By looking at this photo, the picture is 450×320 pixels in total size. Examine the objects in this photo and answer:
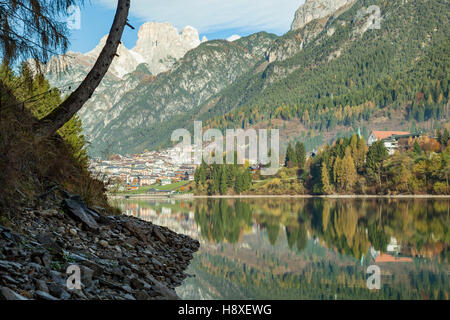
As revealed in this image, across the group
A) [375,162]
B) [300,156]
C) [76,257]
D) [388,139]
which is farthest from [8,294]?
[388,139]

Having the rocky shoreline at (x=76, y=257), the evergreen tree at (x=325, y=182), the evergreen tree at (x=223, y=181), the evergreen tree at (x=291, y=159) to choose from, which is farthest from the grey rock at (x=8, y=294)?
the evergreen tree at (x=291, y=159)

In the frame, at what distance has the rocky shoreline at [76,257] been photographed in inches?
180

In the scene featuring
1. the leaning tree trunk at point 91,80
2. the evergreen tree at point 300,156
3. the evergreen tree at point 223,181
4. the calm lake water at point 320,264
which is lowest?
the evergreen tree at point 223,181

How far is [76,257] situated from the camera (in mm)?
5801

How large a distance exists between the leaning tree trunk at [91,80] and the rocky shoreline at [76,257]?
1.26 m

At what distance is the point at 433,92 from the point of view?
150 meters

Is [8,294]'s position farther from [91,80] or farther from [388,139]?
[388,139]

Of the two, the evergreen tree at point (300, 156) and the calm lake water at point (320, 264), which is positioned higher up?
the evergreen tree at point (300, 156)

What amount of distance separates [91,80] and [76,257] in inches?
111

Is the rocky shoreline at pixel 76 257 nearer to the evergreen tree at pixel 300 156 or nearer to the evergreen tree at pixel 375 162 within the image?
the evergreen tree at pixel 375 162

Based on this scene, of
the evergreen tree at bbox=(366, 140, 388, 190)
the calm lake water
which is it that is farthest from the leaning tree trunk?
the evergreen tree at bbox=(366, 140, 388, 190)

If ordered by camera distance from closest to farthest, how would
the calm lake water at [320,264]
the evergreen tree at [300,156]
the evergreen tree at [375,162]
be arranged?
1. the calm lake water at [320,264]
2. the evergreen tree at [375,162]
3. the evergreen tree at [300,156]
